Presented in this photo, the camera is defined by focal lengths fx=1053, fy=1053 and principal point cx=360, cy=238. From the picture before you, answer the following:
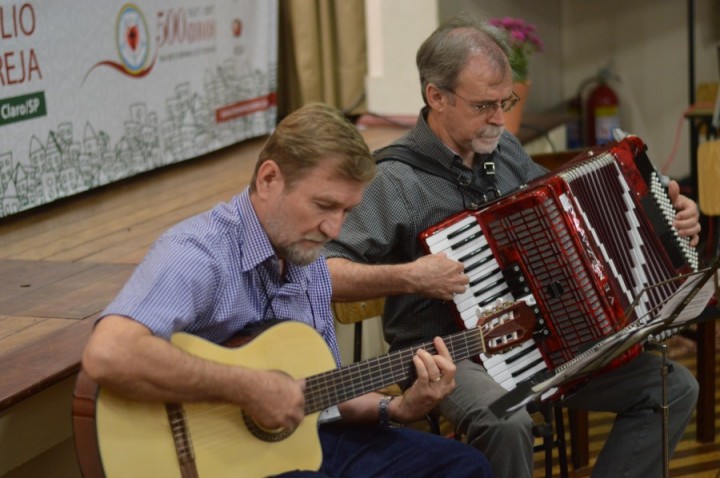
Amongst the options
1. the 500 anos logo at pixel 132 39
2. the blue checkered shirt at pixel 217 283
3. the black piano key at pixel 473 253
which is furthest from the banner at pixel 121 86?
the black piano key at pixel 473 253

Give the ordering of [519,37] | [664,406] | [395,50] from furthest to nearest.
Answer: [395,50] < [519,37] < [664,406]

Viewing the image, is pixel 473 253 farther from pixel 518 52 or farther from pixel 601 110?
pixel 601 110

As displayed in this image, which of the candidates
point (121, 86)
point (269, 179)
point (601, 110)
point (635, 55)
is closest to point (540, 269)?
point (269, 179)

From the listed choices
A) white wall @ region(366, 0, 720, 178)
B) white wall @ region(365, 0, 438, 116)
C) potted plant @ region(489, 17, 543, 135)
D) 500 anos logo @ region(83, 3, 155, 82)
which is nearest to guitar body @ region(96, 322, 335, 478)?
500 anos logo @ region(83, 3, 155, 82)

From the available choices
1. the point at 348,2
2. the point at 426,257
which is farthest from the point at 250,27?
the point at 426,257

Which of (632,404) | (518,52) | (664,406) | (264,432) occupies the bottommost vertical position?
(632,404)

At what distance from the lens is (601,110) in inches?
223

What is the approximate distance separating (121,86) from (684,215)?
76.9 inches

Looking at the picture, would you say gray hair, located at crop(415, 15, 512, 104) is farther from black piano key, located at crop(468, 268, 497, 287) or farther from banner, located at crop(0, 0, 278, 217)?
banner, located at crop(0, 0, 278, 217)

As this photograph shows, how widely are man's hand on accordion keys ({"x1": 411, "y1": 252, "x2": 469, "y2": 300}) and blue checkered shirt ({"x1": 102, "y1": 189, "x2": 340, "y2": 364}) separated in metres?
0.26

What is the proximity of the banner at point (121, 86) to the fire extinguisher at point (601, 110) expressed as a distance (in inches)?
78.6

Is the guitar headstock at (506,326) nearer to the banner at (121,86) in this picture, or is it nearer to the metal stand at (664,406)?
the metal stand at (664,406)

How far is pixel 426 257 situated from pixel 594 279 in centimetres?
39

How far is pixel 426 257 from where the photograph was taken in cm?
235
